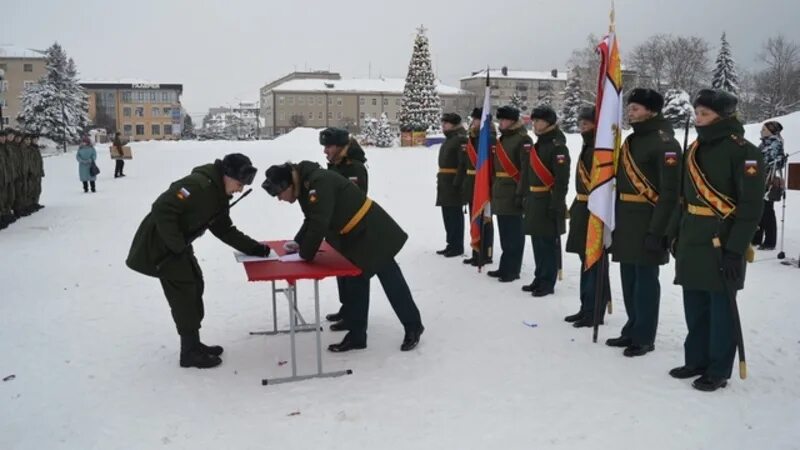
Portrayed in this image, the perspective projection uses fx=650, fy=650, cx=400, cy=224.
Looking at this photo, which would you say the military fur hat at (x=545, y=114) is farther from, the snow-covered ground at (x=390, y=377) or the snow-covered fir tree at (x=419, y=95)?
the snow-covered fir tree at (x=419, y=95)

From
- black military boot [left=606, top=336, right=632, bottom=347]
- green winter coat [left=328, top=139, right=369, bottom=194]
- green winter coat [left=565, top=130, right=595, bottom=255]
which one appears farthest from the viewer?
green winter coat [left=328, top=139, right=369, bottom=194]

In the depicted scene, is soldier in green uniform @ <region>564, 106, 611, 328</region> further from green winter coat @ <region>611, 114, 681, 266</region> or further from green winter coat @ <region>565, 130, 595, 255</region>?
green winter coat @ <region>611, 114, 681, 266</region>

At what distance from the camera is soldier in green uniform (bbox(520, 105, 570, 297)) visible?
22.3 ft

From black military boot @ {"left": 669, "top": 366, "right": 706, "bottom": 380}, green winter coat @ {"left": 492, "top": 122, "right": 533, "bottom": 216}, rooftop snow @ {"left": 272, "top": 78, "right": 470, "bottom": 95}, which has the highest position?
rooftop snow @ {"left": 272, "top": 78, "right": 470, "bottom": 95}

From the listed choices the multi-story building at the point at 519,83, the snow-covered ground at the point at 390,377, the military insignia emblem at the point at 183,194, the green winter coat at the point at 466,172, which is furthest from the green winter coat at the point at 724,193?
the multi-story building at the point at 519,83

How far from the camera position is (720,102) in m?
4.26

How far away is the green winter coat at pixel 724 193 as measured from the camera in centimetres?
419

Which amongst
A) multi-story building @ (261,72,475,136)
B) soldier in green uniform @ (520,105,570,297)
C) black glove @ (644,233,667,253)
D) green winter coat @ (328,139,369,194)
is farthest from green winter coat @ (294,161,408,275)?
multi-story building @ (261,72,475,136)

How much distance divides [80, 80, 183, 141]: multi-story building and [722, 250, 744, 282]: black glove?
9179 cm

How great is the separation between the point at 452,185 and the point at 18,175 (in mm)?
9397

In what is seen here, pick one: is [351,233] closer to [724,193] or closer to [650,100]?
[650,100]

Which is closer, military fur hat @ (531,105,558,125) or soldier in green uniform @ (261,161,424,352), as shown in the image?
soldier in green uniform @ (261,161,424,352)

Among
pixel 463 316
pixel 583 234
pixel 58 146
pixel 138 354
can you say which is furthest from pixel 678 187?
pixel 58 146

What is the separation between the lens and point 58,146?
46.3 m
